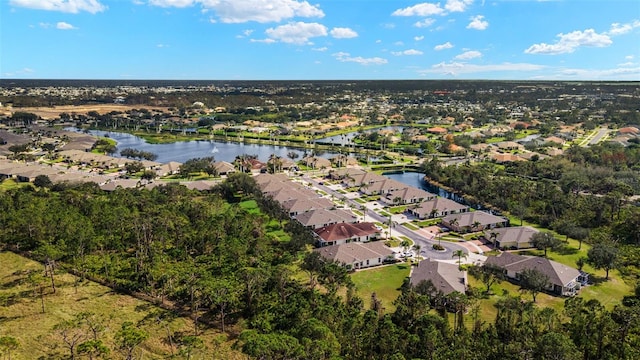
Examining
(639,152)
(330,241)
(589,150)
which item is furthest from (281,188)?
(639,152)

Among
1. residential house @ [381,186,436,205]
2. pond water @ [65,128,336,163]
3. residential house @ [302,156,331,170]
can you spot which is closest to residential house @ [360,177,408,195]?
residential house @ [381,186,436,205]

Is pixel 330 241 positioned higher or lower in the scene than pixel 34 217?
lower

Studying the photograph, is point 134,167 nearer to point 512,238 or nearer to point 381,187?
point 381,187

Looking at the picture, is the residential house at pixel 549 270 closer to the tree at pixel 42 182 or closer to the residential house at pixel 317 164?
the residential house at pixel 317 164

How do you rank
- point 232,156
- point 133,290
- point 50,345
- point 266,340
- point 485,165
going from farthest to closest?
1. point 232,156
2. point 485,165
3. point 133,290
4. point 50,345
5. point 266,340

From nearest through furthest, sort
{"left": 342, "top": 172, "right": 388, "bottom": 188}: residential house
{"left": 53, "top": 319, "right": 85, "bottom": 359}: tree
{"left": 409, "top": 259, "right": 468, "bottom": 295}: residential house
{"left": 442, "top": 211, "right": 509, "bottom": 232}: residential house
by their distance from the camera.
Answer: {"left": 53, "top": 319, "right": 85, "bottom": 359}: tree
{"left": 409, "top": 259, "right": 468, "bottom": 295}: residential house
{"left": 442, "top": 211, "right": 509, "bottom": 232}: residential house
{"left": 342, "top": 172, "right": 388, "bottom": 188}: residential house

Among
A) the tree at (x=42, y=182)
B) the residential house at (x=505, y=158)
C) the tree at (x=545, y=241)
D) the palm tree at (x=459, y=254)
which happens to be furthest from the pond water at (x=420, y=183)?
the tree at (x=42, y=182)

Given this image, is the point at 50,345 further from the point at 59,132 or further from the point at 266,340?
the point at 59,132

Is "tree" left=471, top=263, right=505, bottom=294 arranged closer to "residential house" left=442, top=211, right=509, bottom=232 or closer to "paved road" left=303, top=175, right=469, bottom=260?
"paved road" left=303, top=175, right=469, bottom=260
